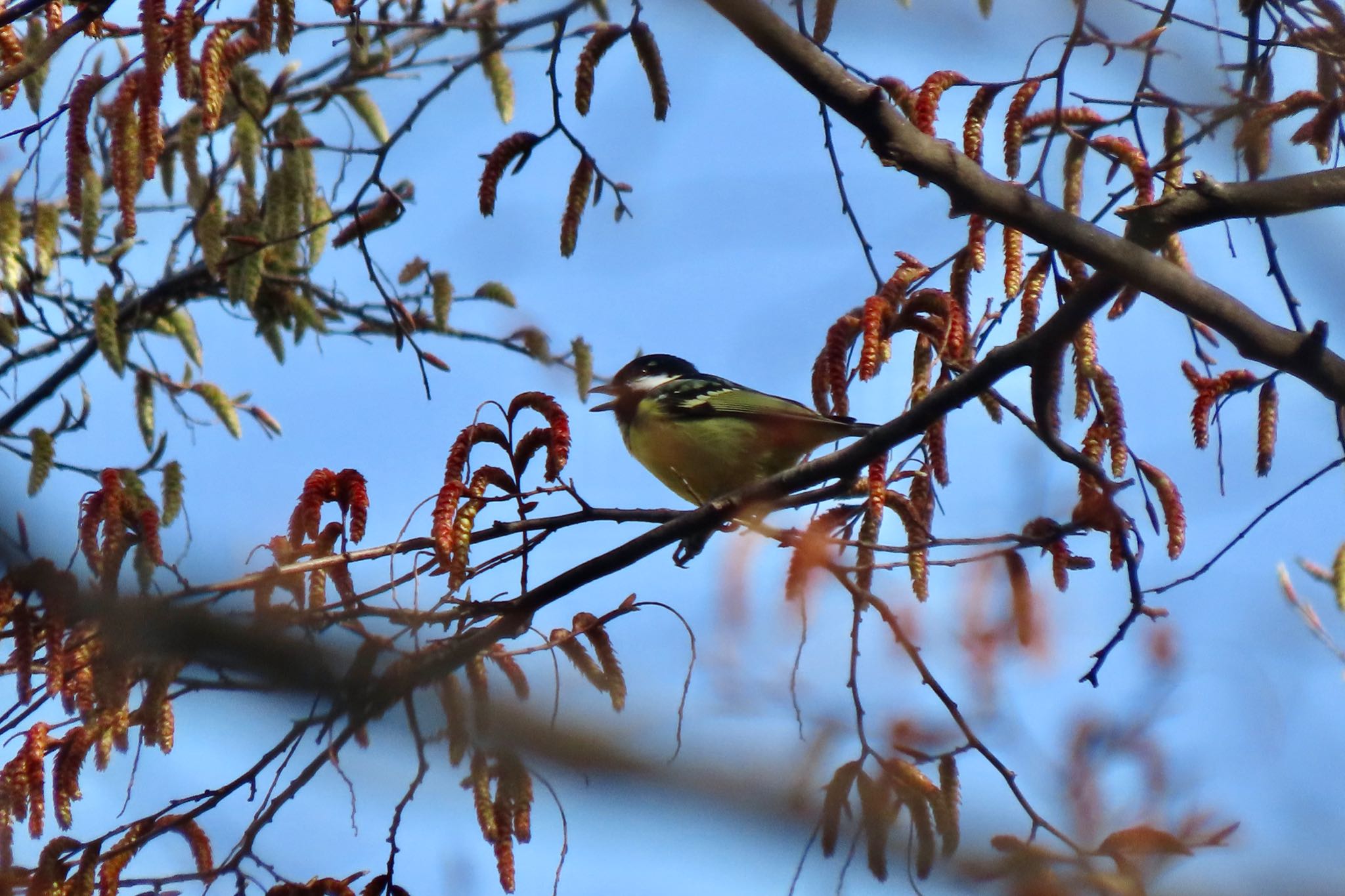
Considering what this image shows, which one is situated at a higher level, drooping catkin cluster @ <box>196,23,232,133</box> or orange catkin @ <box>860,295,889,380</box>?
drooping catkin cluster @ <box>196,23,232,133</box>

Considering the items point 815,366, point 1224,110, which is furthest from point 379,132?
point 1224,110

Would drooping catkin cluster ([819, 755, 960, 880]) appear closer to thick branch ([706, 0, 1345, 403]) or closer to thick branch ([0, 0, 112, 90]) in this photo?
thick branch ([706, 0, 1345, 403])

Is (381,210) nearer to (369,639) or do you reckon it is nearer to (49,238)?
(49,238)

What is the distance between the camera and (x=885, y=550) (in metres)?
3.23

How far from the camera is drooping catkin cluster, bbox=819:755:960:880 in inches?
114

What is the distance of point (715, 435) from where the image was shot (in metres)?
5.86

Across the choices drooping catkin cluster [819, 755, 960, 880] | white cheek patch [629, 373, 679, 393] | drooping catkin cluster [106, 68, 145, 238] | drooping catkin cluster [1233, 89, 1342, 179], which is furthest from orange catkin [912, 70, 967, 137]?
white cheek patch [629, 373, 679, 393]

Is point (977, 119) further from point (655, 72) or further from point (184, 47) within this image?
point (184, 47)

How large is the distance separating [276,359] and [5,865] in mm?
3714

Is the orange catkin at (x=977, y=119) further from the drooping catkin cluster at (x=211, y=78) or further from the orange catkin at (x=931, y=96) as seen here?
the drooping catkin cluster at (x=211, y=78)

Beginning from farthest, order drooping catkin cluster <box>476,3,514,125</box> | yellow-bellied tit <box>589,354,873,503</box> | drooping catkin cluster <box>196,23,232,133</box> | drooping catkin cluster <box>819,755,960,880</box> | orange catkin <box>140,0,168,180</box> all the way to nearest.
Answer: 1. drooping catkin cluster <box>476,3,514,125</box>
2. yellow-bellied tit <box>589,354,873,503</box>
3. drooping catkin cluster <box>196,23,232,133</box>
4. orange catkin <box>140,0,168,180</box>
5. drooping catkin cluster <box>819,755,960,880</box>

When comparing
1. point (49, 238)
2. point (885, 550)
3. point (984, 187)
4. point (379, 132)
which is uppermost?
point (379, 132)

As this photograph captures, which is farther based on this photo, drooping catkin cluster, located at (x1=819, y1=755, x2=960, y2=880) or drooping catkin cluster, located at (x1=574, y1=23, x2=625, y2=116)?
drooping catkin cluster, located at (x1=574, y1=23, x2=625, y2=116)

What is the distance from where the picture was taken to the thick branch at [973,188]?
3.06 metres
